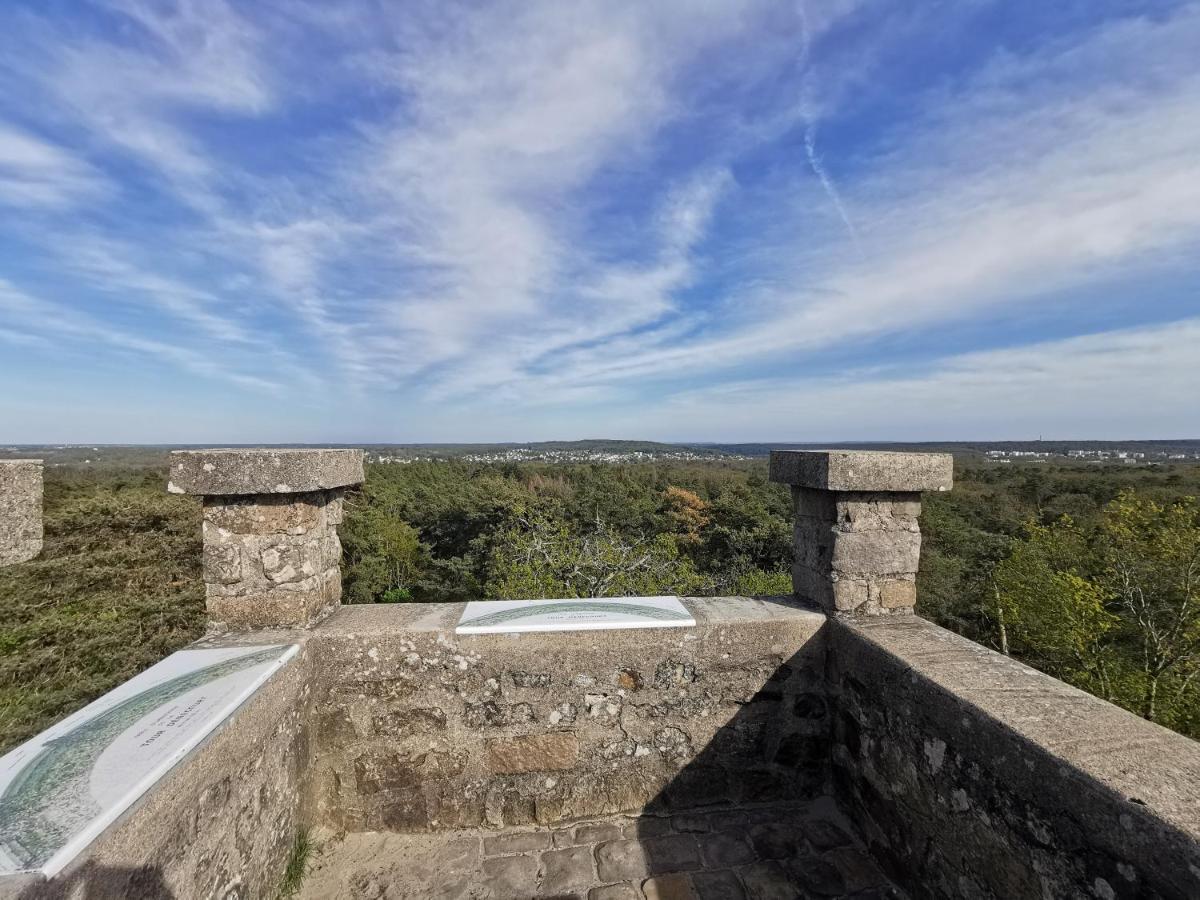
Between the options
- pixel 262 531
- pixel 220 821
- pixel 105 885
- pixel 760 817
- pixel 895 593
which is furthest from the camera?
pixel 895 593

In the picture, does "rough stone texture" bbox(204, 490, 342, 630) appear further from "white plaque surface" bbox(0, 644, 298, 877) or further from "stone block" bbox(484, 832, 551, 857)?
"stone block" bbox(484, 832, 551, 857)

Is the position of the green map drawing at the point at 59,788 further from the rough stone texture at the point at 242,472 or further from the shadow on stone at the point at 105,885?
the rough stone texture at the point at 242,472

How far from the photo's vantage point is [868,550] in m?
3.00

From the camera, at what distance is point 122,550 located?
1395cm

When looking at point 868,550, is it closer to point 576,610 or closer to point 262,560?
point 576,610

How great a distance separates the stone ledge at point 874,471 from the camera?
9.34ft

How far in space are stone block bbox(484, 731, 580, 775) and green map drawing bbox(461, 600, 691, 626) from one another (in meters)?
0.57

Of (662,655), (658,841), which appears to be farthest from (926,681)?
(658,841)

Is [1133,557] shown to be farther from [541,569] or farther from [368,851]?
[368,851]

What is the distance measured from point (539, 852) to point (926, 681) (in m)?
1.87

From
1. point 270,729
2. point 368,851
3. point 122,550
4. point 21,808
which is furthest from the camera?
point 122,550

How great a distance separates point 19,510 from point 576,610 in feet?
7.30

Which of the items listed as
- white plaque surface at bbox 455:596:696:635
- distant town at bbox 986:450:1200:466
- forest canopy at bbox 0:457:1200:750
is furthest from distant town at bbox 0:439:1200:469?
white plaque surface at bbox 455:596:696:635

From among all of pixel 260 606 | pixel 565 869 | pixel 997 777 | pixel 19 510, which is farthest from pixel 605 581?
pixel 19 510
